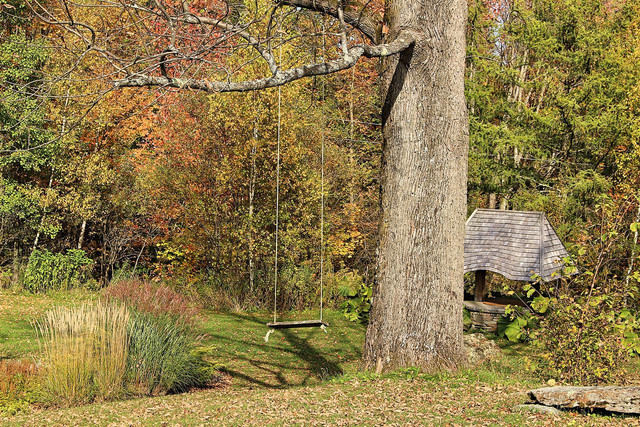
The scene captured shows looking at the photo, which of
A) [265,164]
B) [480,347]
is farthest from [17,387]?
[265,164]

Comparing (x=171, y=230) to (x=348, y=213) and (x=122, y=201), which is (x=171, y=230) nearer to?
(x=122, y=201)

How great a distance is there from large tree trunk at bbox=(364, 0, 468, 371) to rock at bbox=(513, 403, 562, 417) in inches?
50.6

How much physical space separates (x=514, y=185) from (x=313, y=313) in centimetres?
639

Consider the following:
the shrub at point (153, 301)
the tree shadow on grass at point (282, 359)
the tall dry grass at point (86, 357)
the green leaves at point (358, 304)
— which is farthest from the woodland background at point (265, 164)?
the tall dry grass at point (86, 357)

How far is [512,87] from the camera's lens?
18.4 metres

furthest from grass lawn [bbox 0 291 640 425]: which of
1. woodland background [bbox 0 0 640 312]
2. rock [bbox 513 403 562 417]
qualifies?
woodland background [bbox 0 0 640 312]

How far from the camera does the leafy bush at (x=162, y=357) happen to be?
24.2 feet

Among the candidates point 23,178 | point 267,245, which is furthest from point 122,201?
point 267,245

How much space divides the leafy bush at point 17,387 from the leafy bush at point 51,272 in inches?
340

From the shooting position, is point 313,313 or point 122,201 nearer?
point 313,313

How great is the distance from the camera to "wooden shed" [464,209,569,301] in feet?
38.9

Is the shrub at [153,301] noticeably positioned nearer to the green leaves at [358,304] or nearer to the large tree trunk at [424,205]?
the large tree trunk at [424,205]

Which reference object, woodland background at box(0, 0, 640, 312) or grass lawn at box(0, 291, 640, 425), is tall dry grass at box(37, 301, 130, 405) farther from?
woodland background at box(0, 0, 640, 312)

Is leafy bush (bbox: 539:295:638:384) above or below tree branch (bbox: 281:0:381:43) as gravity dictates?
below
